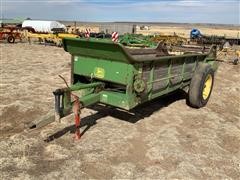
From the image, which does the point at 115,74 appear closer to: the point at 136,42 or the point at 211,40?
the point at 136,42

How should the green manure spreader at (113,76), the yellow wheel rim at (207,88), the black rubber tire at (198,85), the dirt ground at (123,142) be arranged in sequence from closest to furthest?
the dirt ground at (123,142) → the green manure spreader at (113,76) → the black rubber tire at (198,85) → the yellow wheel rim at (207,88)

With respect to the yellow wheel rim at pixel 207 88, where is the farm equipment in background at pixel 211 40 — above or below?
above

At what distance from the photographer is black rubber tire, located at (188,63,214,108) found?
26.5 feet

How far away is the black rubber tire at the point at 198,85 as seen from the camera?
8078 millimetres

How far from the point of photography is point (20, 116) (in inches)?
288

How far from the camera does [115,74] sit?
6.29 m

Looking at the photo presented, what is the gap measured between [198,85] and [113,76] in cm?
261

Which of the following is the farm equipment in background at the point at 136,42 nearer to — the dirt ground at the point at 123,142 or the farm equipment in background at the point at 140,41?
the farm equipment in background at the point at 140,41

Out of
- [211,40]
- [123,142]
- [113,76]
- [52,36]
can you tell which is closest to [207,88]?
[113,76]

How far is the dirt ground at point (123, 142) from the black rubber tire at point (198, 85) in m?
0.22

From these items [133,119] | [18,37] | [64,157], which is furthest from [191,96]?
[18,37]

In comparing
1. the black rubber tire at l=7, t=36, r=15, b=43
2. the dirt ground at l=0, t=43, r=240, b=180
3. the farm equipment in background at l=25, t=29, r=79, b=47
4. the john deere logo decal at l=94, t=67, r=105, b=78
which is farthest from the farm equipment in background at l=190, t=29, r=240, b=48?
the john deere logo decal at l=94, t=67, r=105, b=78

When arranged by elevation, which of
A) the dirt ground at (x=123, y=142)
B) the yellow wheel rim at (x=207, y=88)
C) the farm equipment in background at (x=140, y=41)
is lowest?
the dirt ground at (x=123, y=142)

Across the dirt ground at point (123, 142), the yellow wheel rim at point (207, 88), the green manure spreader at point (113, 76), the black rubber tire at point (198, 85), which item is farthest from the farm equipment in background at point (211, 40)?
the green manure spreader at point (113, 76)
